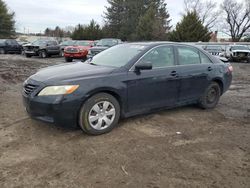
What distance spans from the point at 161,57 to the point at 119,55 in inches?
32.1

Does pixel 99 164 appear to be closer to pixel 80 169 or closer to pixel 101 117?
pixel 80 169

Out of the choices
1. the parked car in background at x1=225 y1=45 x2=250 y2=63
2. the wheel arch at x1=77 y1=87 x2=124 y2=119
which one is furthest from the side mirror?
the parked car in background at x1=225 y1=45 x2=250 y2=63

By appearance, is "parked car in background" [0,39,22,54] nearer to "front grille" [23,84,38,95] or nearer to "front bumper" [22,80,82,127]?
"front grille" [23,84,38,95]

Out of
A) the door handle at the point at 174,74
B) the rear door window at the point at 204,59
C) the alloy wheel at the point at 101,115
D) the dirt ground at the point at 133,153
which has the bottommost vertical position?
the dirt ground at the point at 133,153

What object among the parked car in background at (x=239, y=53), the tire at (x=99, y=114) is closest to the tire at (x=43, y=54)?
the parked car in background at (x=239, y=53)

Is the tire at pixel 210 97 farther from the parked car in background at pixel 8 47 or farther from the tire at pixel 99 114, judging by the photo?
the parked car in background at pixel 8 47

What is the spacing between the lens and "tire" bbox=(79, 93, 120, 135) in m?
4.18

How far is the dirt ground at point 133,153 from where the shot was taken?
307 centimetres

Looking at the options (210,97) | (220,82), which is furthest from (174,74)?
(220,82)

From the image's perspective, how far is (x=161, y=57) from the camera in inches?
203

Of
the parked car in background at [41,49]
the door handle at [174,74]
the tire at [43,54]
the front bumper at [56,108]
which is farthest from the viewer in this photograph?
the tire at [43,54]

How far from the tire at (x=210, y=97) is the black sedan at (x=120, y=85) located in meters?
0.02

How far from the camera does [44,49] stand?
859 inches

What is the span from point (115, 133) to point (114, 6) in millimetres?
49942
